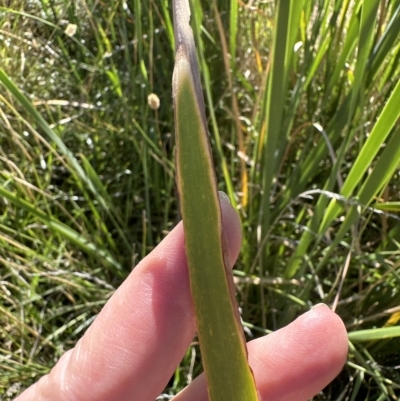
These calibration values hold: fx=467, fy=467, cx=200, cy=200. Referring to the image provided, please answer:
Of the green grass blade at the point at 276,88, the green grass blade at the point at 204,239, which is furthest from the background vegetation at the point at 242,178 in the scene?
the green grass blade at the point at 204,239

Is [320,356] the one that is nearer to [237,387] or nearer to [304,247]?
[304,247]

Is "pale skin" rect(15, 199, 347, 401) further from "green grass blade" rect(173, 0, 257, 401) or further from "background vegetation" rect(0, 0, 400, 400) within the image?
"green grass blade" rect(173, 0, 257, 401)

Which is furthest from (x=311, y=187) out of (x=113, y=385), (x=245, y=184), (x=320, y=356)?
(x=113, y=385)

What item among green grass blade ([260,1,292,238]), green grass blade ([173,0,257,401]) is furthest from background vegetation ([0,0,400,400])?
green grass blade ([173,0,257,401])

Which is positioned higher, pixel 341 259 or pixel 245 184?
pixel 245 184

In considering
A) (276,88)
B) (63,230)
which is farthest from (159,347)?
(276,88)

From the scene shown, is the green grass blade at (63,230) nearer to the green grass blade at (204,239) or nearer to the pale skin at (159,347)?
the pale skin at (159,347)
